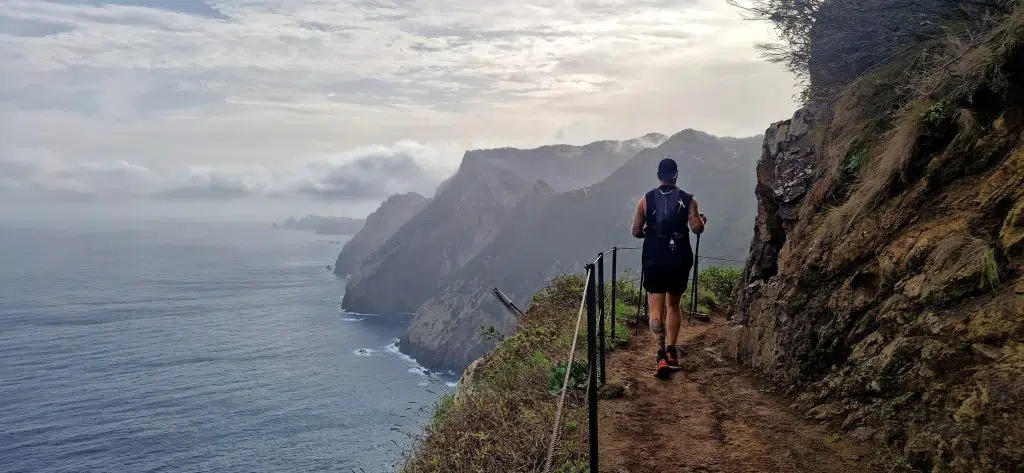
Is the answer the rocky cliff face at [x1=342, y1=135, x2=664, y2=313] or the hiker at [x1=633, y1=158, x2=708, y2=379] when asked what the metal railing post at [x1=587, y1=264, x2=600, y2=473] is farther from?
the rocky cliff face at [x1=342, y1=135, x2=664, y2=313]

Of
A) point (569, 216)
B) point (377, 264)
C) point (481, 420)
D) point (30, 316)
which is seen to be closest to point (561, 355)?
point (481, 420)

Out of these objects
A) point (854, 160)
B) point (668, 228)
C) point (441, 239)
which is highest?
point (854, 160)

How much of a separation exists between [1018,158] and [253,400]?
71.9 m

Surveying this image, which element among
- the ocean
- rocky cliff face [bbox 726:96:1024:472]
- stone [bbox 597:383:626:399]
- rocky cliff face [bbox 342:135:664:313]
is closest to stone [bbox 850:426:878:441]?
rocky cliff face [bbox 726:96:1024:472]

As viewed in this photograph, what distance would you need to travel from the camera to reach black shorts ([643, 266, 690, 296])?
7.55 meters

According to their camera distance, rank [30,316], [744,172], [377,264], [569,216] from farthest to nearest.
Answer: [377,264], [569,216], [744,172], [30,316]

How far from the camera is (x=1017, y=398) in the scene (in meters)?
3.77

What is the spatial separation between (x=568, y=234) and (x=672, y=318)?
151 metres

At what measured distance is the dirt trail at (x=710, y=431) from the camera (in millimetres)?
5059

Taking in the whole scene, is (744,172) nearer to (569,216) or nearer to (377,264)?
(569,216)

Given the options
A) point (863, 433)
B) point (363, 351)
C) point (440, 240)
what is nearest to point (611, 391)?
point (863, 433)

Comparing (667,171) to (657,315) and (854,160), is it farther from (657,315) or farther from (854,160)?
(854,160)

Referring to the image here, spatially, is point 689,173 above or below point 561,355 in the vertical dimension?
above

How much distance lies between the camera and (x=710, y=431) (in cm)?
596
